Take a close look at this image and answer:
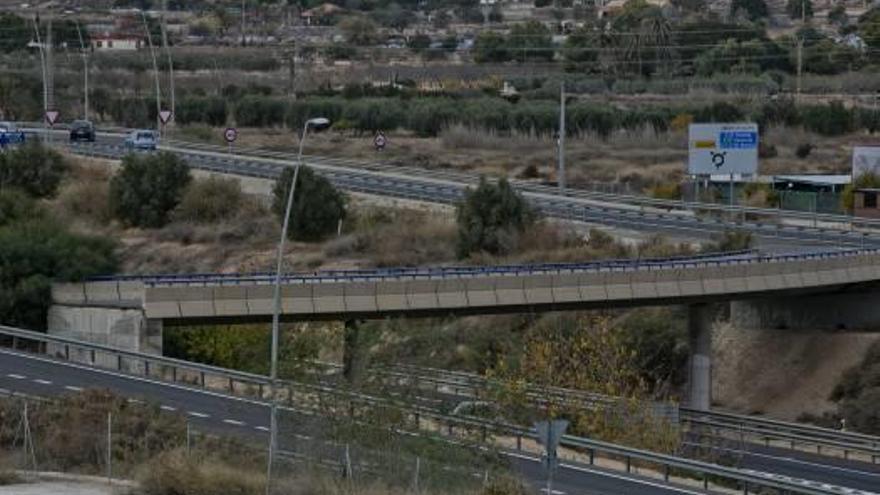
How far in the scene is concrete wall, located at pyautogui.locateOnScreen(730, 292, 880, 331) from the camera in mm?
71438

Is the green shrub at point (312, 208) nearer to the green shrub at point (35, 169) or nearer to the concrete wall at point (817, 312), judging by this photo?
the green shrub at point (35, 169)

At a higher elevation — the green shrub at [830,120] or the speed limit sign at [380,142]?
the speed limit sign at [380,142]

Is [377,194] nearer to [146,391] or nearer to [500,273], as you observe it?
[500,273]

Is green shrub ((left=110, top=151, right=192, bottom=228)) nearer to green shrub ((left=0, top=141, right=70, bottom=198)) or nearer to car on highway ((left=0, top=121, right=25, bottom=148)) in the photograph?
green shrub ((left=0, top=141, right=70, bottom=198))

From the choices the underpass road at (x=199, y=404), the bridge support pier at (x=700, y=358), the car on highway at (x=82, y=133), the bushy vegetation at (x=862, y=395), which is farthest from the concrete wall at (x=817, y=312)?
the car on highway at (x=82, y=133)

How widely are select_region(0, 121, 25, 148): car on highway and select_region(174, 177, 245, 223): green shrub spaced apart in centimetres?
1360

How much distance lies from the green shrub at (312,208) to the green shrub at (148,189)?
6160 mm

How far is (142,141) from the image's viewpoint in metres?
112

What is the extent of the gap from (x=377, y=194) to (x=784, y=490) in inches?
2156

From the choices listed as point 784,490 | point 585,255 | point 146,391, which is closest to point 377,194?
point 585,255

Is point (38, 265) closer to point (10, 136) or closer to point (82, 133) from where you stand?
point (10, 136)

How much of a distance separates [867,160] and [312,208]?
28653 mm

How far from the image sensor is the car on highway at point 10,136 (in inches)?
4309

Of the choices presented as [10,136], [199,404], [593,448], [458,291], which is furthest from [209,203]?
[593,448]
